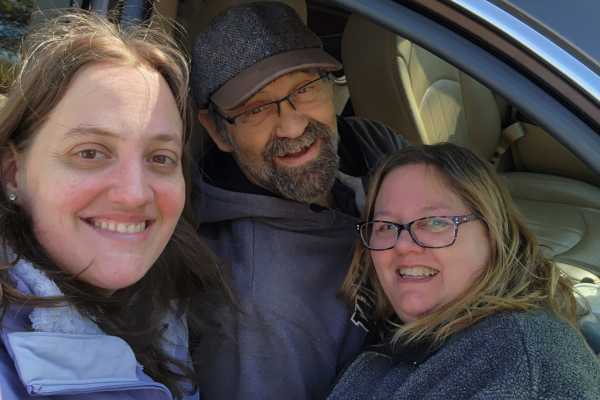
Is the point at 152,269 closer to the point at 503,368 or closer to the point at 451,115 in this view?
the point at 503,368

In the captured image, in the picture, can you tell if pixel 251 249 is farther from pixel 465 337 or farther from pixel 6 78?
pixel 6 78

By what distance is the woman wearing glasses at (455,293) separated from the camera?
1.23 metres

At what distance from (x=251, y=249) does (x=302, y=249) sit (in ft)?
0.58

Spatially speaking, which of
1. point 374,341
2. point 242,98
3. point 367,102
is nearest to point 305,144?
point 242,98

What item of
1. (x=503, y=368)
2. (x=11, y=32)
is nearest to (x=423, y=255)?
(x=503, y=368)

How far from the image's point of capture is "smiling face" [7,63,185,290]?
3.86 ft

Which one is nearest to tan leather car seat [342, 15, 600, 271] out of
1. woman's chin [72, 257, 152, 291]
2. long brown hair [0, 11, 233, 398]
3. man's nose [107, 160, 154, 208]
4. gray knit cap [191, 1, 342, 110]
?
gray knit cap [191, 1, 342, 110]

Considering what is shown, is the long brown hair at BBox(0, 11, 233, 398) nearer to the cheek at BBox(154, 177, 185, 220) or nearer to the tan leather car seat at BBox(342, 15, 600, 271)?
the cheek at BBox(154, 177, 185, 220)

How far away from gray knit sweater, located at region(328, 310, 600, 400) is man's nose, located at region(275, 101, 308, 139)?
2.71 feet

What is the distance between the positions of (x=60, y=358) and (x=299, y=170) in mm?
1042

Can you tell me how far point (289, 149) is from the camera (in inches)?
75.4

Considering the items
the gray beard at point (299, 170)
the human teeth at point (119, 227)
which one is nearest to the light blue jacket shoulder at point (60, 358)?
the human teeth at point (119, 227)

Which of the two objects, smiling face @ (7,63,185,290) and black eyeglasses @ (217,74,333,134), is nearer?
smiling face @ (7,63,185,290)

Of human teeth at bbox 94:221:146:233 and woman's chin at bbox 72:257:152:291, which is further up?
human teeth at bbox 94:221:146:233
